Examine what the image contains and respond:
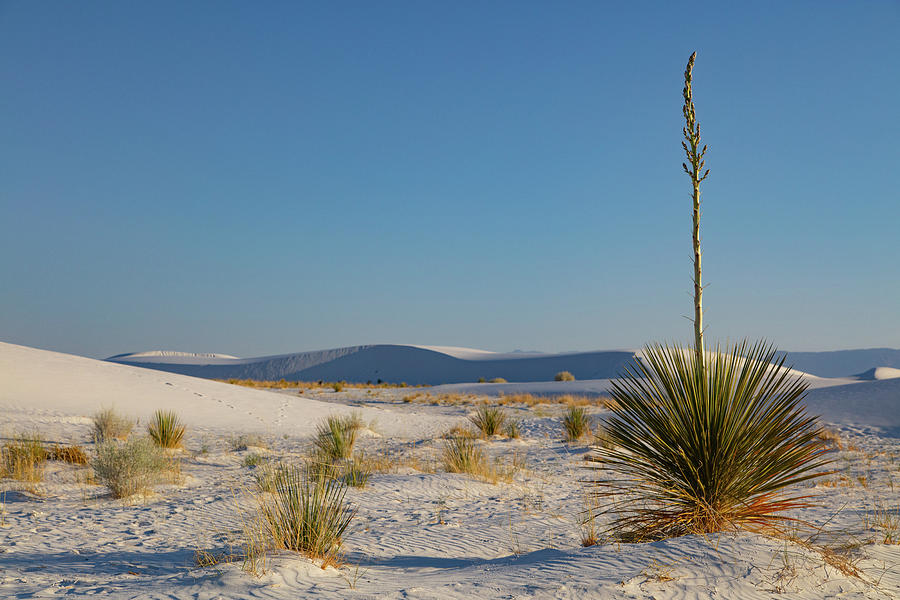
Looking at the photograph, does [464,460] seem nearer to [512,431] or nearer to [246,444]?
[246,444]

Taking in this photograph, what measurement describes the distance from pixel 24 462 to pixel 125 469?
2.13 meters

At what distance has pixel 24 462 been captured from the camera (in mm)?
7816

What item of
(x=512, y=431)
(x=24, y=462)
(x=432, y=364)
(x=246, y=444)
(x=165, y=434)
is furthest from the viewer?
(x=432, y=364)

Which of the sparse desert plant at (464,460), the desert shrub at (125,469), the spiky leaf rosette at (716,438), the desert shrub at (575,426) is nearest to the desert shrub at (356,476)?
the sparse desert plant at (464,460)

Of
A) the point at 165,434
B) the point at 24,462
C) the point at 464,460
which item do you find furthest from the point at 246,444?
the point at 464,460

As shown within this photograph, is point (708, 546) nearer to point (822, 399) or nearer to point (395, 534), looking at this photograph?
point (395, 534)

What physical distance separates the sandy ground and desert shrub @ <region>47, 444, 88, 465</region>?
0.27m

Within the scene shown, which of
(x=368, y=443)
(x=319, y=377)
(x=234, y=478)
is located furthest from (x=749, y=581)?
(x=319, y=377)

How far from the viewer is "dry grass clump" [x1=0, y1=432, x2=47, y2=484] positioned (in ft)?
24.3

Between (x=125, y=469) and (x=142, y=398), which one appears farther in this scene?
(x=142, y=398)

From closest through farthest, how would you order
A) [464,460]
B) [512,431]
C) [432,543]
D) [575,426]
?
[432,543]
[464,460]
[575,426]
[512,431]

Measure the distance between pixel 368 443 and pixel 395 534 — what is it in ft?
25.0

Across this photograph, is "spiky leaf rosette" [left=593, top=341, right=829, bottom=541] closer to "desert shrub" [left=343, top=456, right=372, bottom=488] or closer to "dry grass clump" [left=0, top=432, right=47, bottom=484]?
"desert shrub" [left=343, top=456, right=372, bottom=488]

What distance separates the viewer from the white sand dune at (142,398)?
49.0 ft
